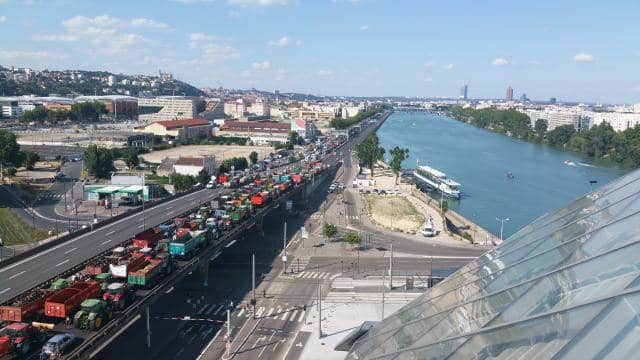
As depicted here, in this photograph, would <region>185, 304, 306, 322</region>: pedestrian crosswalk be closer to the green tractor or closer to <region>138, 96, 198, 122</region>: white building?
the green tractor

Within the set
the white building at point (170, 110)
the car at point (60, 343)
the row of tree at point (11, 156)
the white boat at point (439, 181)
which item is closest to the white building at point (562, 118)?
the white boat at point (439, 181)

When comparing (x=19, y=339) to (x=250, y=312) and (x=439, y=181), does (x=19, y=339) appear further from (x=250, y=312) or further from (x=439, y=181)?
(x=439, y=181)

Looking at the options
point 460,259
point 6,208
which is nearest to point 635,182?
point 460,259

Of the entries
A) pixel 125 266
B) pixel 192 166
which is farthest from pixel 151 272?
pixel 192 166

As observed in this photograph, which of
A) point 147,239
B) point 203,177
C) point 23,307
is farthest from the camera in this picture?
point 203,177

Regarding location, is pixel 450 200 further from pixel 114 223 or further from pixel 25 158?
pixel 25 158
